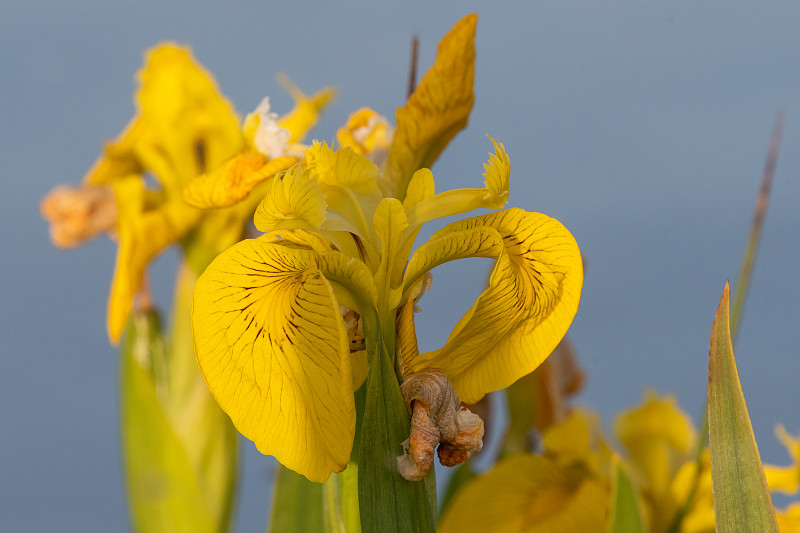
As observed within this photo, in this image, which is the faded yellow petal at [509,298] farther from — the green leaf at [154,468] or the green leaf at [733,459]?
the green leaf at [154,468]

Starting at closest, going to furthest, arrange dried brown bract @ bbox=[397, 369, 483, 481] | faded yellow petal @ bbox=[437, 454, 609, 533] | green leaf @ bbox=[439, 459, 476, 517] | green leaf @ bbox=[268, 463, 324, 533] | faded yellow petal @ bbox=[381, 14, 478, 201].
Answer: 1. dried brown bract @ bbox=[397, 369, 483, 481]
2. faded yellow petal @ bbox=[381, 14, 478, 201]
3. green leaf @ bbox=[268, 463, 324, 533]
4. faded yellow petal @ bbox=[437, 454, 609, 533]
5. green leaf @ bbox=[439, 459, 476, 517]

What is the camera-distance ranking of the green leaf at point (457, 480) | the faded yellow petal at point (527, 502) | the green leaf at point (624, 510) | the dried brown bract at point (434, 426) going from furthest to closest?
the green leaf at point (457, 480) < the faded yellow petal at point (527, 502) < the green leaf at point (624, 510) < the dried brown bract at point (434, 426)

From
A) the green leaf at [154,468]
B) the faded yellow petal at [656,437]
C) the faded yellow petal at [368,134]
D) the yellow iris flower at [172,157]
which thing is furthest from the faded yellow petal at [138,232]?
the faded yellow petal at [656,437]

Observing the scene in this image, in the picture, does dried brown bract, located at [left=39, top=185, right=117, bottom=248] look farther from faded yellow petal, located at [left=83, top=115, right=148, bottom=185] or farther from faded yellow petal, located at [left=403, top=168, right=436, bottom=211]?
faded yellow petal, located at [left=403, top=168, right=436, bottom=211]

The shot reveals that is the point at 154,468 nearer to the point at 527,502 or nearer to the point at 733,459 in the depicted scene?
the point at 527,502

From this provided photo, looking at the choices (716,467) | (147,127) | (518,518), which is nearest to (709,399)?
(716,467)

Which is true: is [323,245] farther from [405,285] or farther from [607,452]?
[607,452]

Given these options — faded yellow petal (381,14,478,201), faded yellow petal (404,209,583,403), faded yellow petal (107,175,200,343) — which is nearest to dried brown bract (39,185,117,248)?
faded yellow petal (107,175,200,343)
